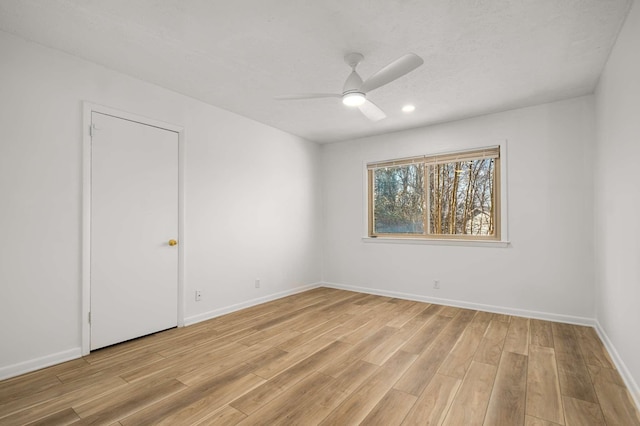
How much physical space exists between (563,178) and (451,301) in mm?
2004

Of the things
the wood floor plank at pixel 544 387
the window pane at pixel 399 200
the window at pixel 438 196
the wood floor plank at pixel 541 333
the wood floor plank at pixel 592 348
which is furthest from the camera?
the window pane at pixel 399 200

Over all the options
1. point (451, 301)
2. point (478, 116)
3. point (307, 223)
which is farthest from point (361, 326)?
point (478, 116)

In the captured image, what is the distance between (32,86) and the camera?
8.09 ft

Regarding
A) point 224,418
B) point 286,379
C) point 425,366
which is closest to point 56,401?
point 224,418

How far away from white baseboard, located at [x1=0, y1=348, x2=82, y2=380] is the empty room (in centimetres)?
1

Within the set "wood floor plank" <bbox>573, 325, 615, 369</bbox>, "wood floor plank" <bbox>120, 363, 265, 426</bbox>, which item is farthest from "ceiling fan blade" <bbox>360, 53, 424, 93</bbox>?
"wood floor plank" <bbox>573, 325, 615, 369</bbox>

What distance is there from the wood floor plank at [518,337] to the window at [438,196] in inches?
41.4

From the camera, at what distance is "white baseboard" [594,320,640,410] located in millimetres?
1974

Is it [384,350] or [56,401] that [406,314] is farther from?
[56,401]

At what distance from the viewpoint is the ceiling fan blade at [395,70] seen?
2098mm

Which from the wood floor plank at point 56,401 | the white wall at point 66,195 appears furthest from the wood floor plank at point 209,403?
the white wall at point 66,195

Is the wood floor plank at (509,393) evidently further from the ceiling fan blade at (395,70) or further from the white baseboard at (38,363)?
the white baseboard at (38,363)

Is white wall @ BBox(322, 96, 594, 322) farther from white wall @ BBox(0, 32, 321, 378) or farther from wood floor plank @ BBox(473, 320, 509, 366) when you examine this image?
white wall @ BBox(0, 32, 321, 378)

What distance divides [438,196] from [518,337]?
2090mm
